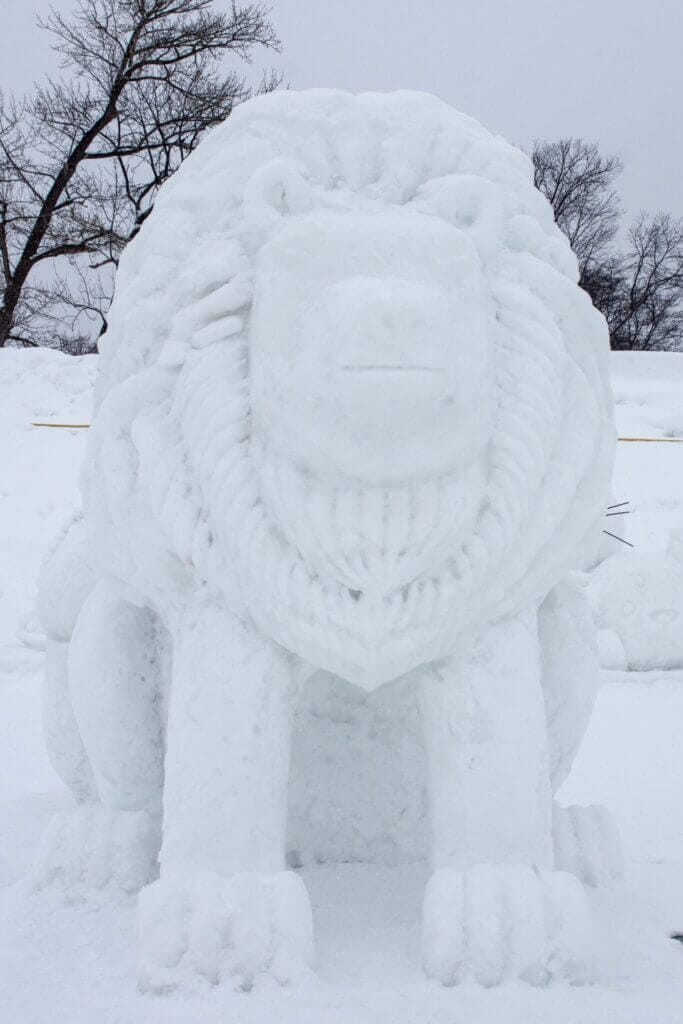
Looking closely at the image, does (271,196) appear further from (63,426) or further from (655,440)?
(655,440)

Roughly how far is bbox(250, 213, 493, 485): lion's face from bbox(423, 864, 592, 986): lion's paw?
0.48 metres

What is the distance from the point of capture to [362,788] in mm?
1494

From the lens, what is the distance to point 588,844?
4.95 ft

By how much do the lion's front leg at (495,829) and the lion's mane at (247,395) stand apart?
63mm

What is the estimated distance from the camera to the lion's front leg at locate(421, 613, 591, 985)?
3.84ft

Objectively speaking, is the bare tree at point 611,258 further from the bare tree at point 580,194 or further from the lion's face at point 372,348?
the lion's face at point 372,348

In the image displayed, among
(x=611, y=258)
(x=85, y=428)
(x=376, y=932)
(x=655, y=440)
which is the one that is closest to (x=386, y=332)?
(x=376, y=932)

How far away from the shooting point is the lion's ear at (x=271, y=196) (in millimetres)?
1265

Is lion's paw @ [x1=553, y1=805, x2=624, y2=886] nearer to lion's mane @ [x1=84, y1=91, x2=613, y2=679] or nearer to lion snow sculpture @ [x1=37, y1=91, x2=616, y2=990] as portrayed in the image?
lion snow sculpture @ [x1=37, y1=91, x2=616, y2=990]

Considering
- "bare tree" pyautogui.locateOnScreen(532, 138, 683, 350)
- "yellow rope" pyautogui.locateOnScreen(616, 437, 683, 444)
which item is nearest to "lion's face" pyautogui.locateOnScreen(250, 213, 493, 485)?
"yellow rope" pyautogui.locateOnScreen(616, 437, 683, 444)

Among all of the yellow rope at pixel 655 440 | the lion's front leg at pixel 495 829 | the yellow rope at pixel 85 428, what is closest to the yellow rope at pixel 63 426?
the yellow rope at pixel 85 428

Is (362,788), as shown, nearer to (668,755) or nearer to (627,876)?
(627,876)

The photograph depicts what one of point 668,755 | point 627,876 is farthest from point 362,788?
point 668,755

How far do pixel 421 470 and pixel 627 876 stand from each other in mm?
843
